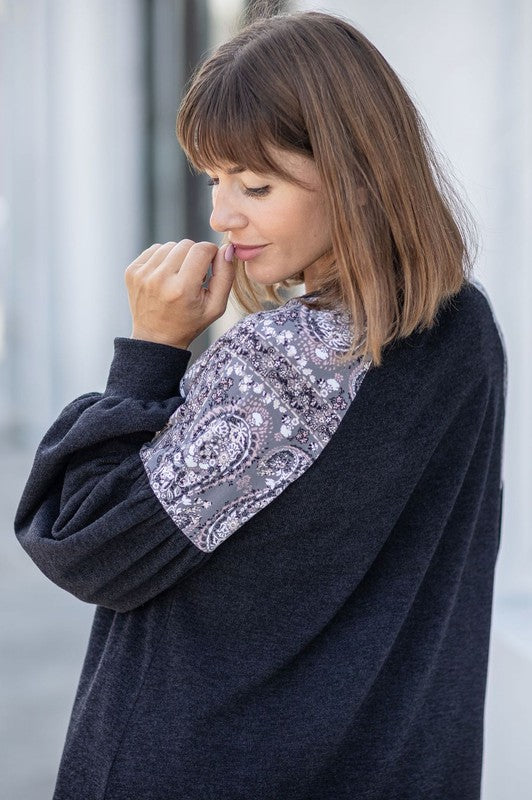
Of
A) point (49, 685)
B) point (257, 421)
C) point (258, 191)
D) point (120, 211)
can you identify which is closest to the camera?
point (257, 421)

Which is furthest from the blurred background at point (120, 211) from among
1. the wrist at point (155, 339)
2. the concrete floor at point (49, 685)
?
the wrist at point (155, 339)

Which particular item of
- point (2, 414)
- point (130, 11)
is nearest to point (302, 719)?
point (130, 11)

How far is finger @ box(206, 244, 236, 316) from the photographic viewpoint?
134 cm

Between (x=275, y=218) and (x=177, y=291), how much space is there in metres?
0.16

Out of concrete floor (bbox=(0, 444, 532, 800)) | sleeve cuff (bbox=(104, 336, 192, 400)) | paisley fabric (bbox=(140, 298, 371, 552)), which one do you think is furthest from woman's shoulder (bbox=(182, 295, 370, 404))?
concrete floor (bbox=(0, 444, 532, 800))

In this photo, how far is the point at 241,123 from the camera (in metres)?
1.20

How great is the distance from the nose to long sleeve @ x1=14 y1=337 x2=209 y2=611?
177 mm

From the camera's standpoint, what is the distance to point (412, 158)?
1256 mm

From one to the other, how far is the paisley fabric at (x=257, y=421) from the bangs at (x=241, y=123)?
20cm

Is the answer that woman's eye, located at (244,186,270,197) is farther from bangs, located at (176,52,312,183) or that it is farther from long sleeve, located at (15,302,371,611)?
long sleeve, located at (15,302,371,611)

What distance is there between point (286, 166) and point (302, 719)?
26.9 inches

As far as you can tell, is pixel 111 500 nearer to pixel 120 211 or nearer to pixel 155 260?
pixel 155 260

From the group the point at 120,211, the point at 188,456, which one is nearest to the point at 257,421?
the point at 188,456

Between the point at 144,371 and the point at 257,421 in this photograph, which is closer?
the point at 257,421
